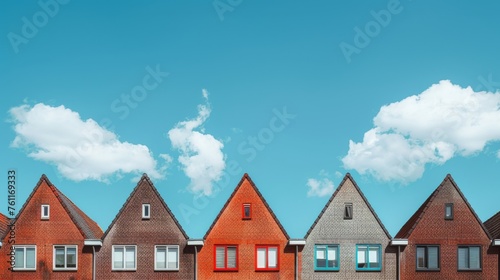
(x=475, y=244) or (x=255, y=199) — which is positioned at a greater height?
(x=255, y=199)

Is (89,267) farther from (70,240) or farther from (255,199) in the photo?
(255,199)

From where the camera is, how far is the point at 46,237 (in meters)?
43.0

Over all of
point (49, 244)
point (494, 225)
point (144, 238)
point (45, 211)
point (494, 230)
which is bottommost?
point (49, 244)

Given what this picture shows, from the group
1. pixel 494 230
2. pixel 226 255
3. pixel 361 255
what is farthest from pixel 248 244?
pixel 494 230

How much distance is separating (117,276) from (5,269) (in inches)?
298

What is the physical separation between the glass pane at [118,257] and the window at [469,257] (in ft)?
75.4

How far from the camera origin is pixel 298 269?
141 feet

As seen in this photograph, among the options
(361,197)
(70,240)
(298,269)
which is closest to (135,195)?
(70,240)

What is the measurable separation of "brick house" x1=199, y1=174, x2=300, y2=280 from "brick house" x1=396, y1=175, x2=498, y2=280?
811cm

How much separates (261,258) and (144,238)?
26.4ft

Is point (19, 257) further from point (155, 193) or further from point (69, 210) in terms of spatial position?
point (155, 193)

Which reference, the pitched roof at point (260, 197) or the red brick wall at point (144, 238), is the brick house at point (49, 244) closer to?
the red brick wall at point (144, 238)

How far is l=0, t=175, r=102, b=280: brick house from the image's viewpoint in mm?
42750

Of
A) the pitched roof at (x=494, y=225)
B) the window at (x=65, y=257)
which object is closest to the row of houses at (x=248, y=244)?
the window at (x=65, y=257)
